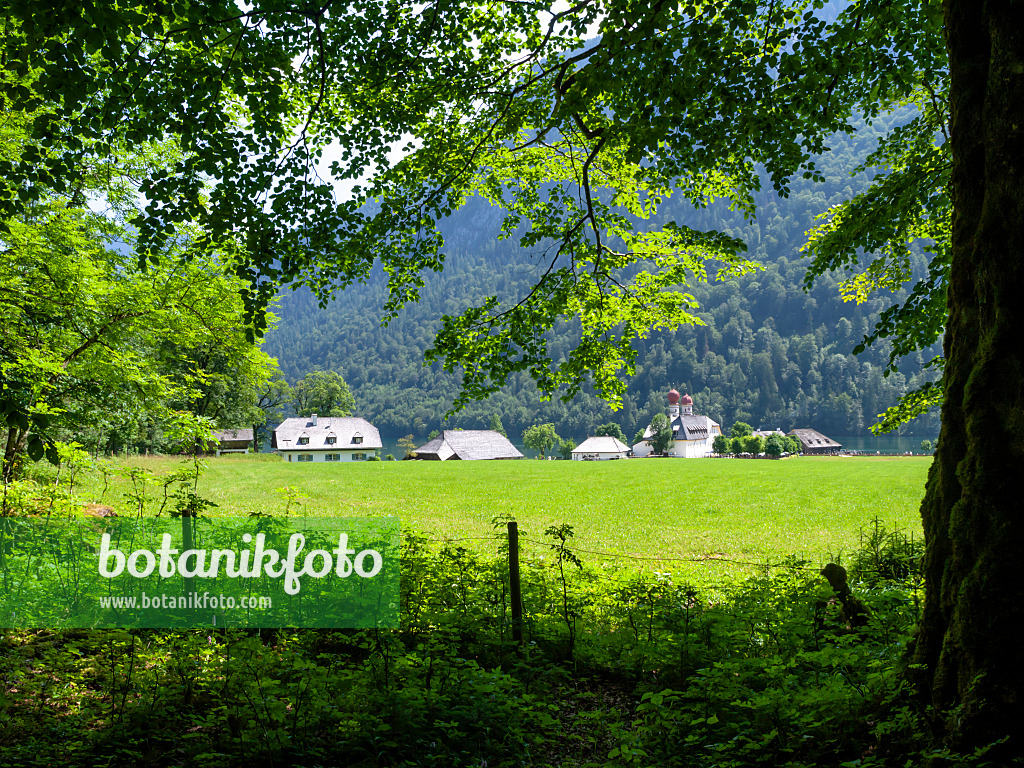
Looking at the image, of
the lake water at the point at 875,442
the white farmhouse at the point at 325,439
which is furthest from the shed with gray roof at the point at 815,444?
the white farmhouse at the point at 325,439

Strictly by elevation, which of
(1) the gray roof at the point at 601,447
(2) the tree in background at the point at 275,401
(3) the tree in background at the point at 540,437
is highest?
(2) the tree in background at the point at 275,401

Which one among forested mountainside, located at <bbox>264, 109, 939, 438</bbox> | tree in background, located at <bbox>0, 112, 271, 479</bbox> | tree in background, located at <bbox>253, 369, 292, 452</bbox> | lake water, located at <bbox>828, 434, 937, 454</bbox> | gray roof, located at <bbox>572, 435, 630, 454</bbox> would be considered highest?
forested mountainside, located at <bbox>264, 109, 939, 438</bbox>

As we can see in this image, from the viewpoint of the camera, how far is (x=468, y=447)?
251 ft

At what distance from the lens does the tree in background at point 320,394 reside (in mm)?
85625

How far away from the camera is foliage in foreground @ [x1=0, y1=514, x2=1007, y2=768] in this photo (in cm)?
325

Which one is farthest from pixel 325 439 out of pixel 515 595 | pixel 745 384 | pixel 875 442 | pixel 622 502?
pixel 745 384

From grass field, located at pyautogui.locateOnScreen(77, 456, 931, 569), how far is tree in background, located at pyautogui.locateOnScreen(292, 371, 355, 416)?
144 feet

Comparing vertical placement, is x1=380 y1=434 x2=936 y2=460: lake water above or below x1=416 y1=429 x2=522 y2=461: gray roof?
below

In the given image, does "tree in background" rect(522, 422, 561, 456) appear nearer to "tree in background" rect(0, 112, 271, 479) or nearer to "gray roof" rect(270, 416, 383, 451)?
"gray roof" rect(270, 416, 383, 451)

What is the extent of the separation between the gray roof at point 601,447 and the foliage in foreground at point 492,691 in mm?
98780

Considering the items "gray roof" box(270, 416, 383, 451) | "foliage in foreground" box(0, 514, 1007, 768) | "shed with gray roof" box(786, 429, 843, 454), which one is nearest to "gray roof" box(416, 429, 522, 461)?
"gray roof" box(270, 416, 383, 451)
